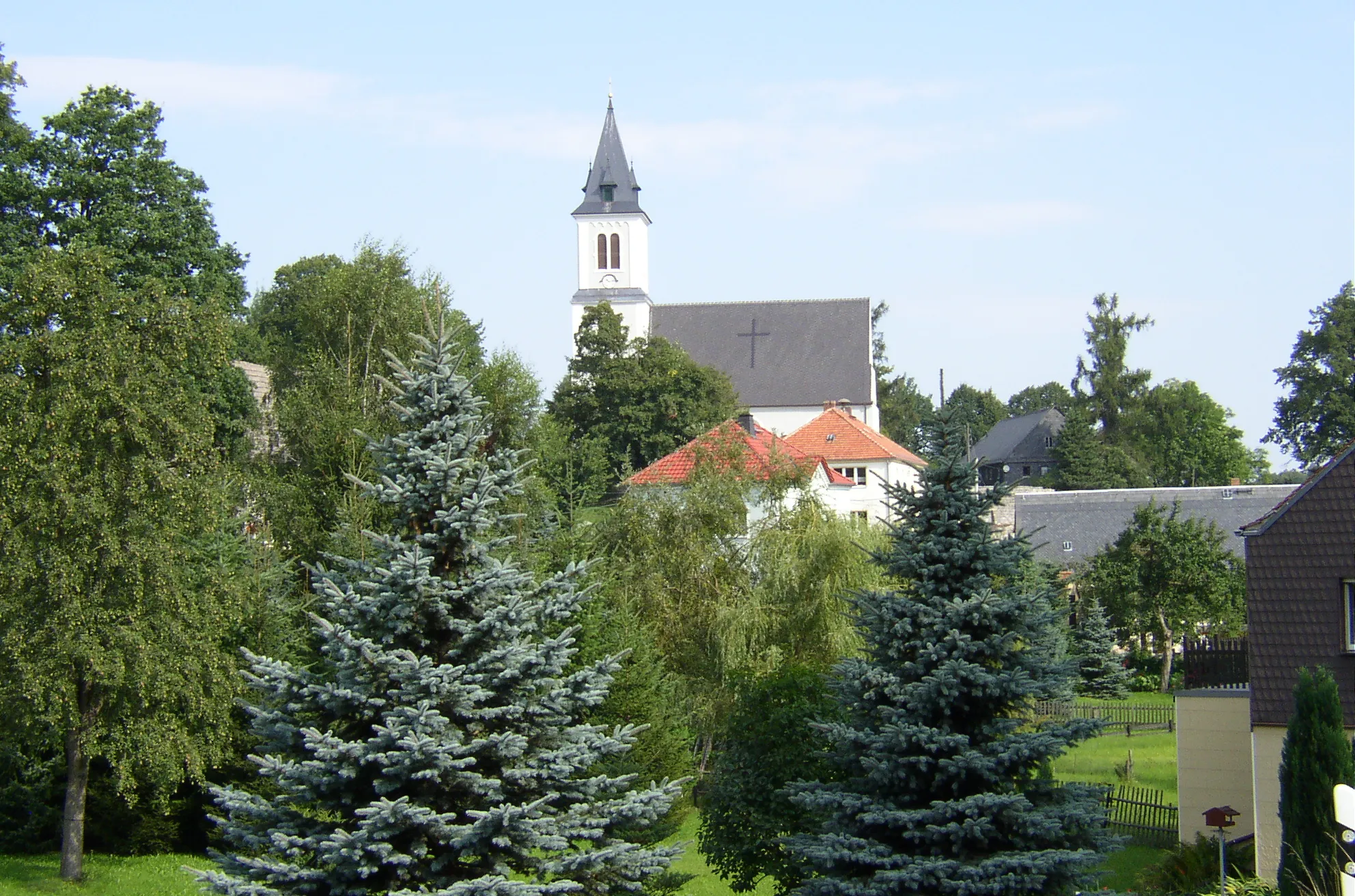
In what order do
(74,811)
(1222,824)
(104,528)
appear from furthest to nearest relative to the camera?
(74,811) → (104,528) → (1222,824)

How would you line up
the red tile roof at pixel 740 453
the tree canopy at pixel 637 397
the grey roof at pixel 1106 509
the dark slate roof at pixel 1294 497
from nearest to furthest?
the dark slate roof at pixel 1294 497 < the red tile roof at pixel 740 453 < the grey roof at pixel 1106 509 < the tree canopy at pixel 637 397

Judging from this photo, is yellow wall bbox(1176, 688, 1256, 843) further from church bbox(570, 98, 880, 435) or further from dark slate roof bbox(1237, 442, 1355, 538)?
church bbox(570, 98, 880, 435)

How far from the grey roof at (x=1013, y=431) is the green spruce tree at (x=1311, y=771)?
88009 mm

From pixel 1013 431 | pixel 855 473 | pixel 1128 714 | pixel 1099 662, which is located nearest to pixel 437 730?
pixel 1128 714

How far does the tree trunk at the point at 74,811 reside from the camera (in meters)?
20.8

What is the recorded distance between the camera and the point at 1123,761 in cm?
3062

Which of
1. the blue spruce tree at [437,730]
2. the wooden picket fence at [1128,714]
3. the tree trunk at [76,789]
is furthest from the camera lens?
the wooden picket fence at [1128,714]

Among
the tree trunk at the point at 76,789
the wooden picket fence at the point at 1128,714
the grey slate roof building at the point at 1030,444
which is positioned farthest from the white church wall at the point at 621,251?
the tree trunk at the point at 76,789

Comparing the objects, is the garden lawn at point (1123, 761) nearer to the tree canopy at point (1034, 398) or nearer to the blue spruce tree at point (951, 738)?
the blue spruce tree at point (951, 738)

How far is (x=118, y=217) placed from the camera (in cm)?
3297

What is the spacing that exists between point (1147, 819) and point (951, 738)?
1520cm

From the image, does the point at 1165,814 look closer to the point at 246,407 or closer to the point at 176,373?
the point at 176,373

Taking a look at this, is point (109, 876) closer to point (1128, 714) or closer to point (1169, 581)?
point (1128, 714)

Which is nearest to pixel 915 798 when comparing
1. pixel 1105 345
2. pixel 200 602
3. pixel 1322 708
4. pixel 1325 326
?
pixel 1322 708
